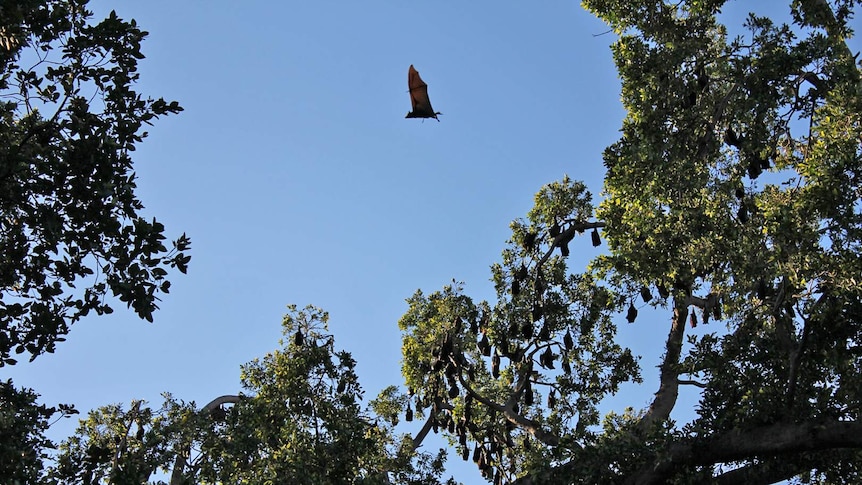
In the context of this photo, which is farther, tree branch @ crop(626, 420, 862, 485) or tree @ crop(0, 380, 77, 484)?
tree branch @ crop(626, 420, 862, 485)

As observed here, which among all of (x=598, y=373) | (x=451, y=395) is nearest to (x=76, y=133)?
(x=451, y=395)

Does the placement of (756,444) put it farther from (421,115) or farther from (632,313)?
(421,115)

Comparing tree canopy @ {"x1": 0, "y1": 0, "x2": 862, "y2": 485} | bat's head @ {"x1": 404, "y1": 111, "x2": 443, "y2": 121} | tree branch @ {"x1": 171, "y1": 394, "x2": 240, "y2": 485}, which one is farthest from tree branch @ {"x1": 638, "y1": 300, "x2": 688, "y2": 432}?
tree branch @ {"x1": 171, "y1": 394, "x2": 240, "y2": 485}

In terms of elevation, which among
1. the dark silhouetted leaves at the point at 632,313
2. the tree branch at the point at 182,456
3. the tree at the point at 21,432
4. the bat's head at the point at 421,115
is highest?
the bat's head at the point at 421,115

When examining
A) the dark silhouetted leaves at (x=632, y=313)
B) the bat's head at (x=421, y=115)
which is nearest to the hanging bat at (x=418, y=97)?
the bat's head at (x=421, y=115)

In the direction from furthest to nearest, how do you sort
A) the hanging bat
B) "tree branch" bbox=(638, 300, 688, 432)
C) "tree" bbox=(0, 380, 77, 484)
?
the hanging bat < "tree branch" bbox=(638, 300, 688, 432) < "tree" bbox=(0, 380, 77, 484)

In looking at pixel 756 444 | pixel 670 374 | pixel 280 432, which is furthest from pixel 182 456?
pixel 756 444

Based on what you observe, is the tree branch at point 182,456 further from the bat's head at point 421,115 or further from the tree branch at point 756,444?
the tree branch at point 756,444

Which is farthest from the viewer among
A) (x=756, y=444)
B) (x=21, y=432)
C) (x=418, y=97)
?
(x=418, y=97)

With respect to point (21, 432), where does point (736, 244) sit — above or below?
above

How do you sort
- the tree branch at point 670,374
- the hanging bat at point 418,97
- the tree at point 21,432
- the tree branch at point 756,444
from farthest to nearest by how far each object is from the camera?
1. the hanging bat at point 418,97
2. the tree branch at point 670,374
3. the tree branch at point 756,444
4. the tree at point 21,432

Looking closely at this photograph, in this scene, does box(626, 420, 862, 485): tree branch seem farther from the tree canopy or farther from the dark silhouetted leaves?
the dark silhouetted leaves

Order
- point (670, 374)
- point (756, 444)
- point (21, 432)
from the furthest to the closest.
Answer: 1. point (670, 374)
2. point (756, 444)
3. point (21, 432)

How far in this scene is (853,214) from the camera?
12.1 meters
